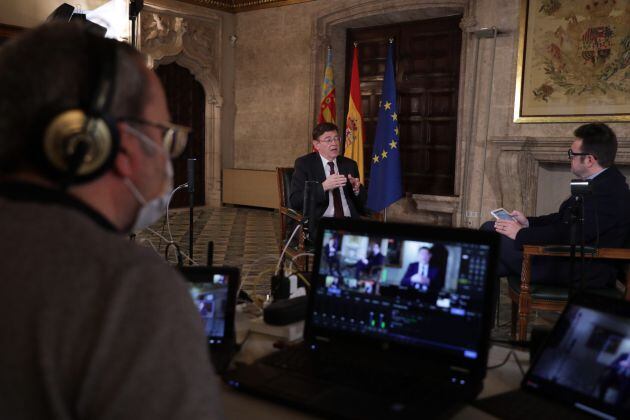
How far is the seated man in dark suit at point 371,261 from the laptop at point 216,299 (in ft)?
1.00

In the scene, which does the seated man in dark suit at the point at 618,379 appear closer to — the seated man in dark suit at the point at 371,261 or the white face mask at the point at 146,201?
the seated man in dark suit at the point at 371,261

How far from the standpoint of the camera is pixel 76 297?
671 millimetres

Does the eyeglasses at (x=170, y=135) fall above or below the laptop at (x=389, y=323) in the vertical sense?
above

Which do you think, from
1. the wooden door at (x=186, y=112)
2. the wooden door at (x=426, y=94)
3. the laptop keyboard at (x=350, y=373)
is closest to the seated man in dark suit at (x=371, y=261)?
the laptop keyboard at (x=350, y=373)

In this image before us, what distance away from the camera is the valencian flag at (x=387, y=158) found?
652 centimetres

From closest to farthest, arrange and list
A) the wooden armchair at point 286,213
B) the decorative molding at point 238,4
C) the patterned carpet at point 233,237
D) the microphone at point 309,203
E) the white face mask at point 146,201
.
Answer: the white face mask at point 146,201, the microphone at point 309,203, the wooden armchair at point 286,213, the patterned carpet at point 233,237, the decorative molding at point 238,4

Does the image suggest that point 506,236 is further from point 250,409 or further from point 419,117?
point 419,117

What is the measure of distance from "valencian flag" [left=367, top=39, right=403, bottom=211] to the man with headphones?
579cm

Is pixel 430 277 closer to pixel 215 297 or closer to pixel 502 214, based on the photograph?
pixel 215 297

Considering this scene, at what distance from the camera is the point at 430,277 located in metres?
1.32

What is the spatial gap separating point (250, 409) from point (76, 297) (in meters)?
0.60

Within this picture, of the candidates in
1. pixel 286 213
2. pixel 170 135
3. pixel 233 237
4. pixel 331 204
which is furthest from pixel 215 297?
pixel 233 237

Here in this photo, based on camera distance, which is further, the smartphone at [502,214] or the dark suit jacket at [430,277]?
the smartphone at [502,214]

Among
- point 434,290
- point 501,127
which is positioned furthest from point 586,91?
point 434,290
